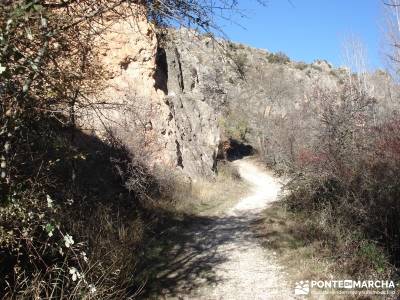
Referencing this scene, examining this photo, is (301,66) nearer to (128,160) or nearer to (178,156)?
(178,156)

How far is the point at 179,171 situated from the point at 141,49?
502 cm

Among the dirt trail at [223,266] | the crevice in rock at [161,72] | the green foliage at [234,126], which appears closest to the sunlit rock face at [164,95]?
the crevice in rock at [161,72]

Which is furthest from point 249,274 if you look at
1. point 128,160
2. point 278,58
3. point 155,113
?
point 278,58

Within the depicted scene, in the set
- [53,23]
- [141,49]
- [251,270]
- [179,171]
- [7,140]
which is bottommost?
[251,270]

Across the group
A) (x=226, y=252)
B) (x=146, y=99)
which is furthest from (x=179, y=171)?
(x=226, y=252)

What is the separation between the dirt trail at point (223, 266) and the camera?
22.1 feet

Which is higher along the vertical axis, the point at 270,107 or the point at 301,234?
the point at 270,107

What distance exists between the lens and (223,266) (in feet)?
26.3

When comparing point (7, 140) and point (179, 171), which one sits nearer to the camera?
point (7, 140)

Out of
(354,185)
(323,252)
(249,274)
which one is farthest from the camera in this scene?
(354,185)

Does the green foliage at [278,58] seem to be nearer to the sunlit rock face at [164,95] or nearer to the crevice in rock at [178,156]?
the sunlit rock face at [164,95]

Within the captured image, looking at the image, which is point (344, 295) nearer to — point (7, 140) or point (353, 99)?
point (7, 140)

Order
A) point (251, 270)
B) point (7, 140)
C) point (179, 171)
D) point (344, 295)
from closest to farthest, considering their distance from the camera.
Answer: point (7, 140) → point (344, 295) → point (251, 270) → point (179, 171)

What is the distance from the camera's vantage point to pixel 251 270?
25.4ft
